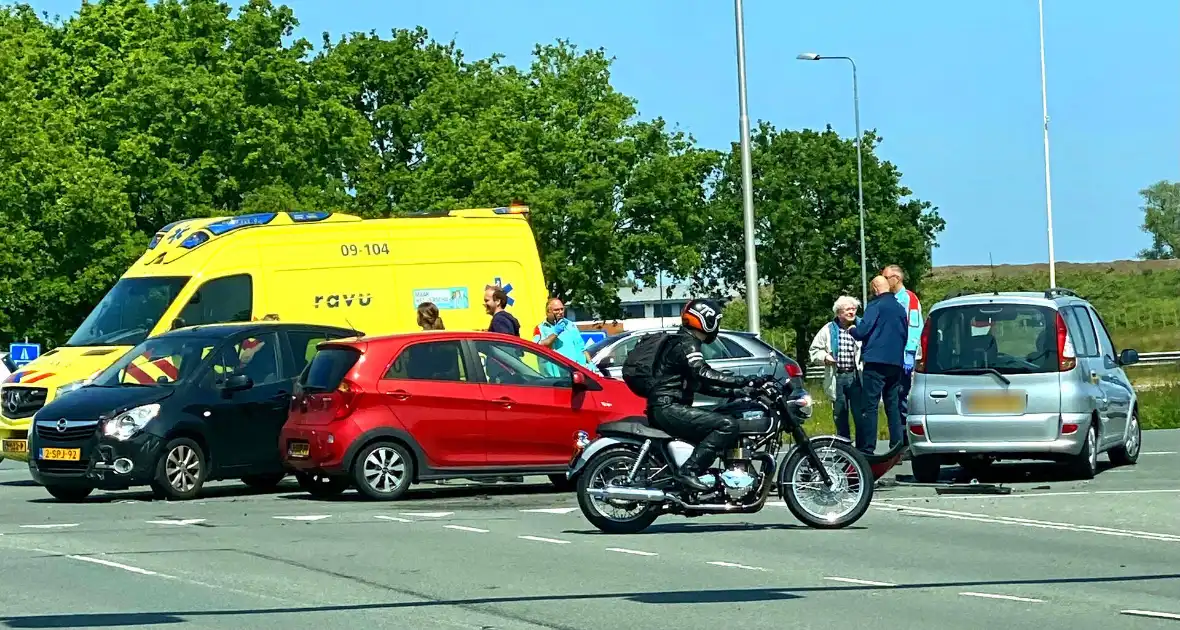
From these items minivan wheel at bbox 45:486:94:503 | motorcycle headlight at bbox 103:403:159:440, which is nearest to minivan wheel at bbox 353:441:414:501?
motorcycle headlight at bbox 103:403:159:440

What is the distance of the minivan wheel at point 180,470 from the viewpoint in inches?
703

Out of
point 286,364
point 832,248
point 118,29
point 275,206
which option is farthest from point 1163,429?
point 832,248

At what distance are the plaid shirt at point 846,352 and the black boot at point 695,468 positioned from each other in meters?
6.66

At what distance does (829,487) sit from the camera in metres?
14.1

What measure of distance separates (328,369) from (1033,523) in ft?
21.2

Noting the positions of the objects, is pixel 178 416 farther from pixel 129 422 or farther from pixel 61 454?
pixel 61 454

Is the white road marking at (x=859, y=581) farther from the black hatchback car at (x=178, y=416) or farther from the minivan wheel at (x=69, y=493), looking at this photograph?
the minivan wheel at (x=69, y=493)

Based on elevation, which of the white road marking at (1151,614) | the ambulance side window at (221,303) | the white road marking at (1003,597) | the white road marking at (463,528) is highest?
the ambulance side window at (221,303)

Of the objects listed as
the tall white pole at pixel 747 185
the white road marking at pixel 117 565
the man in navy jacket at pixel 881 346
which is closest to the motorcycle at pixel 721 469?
the white road marking at pixel 117 565

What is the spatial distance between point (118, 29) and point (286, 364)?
122 feet

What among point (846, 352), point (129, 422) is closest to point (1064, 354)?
point (846, 352)

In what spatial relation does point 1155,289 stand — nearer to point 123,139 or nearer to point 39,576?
point 123,139

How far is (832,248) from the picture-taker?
82438 mm

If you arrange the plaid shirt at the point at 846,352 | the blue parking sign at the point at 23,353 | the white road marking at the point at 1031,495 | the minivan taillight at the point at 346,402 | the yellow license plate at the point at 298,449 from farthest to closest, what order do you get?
the blue parking sign at the point at 23,353 < the plaid shirt at the point at 846,352 < the yellow license plate at the point at 298,449 < the minivan taillight at the point at 346,402 < the white road marking at the point at 1031,495
